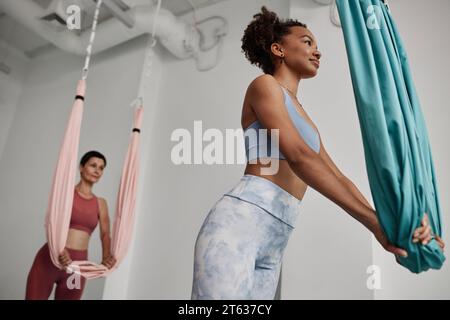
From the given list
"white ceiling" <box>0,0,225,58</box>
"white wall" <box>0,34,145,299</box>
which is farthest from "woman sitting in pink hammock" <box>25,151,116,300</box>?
"white ceiling" <box>0,0,225,58</box>

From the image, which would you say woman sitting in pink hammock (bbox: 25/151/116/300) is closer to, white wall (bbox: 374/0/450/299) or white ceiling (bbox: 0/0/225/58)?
white ceiling (bbox: 0/0/225/58)

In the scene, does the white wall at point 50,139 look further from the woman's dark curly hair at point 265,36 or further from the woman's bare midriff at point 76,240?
the woman's dark curly hair at point 265,36

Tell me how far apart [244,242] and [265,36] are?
656 mm

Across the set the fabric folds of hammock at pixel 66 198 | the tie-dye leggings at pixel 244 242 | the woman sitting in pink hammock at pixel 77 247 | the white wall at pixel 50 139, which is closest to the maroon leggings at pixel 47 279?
the woman sitting in pink hammock at pixel 77 247

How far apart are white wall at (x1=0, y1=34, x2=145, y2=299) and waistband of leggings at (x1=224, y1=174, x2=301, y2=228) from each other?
7.33ft

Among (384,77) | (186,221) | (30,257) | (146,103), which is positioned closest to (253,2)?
(146,103)

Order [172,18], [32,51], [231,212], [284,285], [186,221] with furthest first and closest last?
[32,51] → [172,18] → [186,221] → [284,285] → [231,212]

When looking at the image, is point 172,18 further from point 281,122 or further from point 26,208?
point 281,122

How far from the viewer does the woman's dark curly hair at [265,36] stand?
1287 mm

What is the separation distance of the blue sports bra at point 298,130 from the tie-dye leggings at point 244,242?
0.07 meters

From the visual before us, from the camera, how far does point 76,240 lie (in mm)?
2471

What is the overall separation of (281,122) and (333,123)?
4.18ft

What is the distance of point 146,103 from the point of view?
342 centimetres

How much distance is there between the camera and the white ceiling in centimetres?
336
